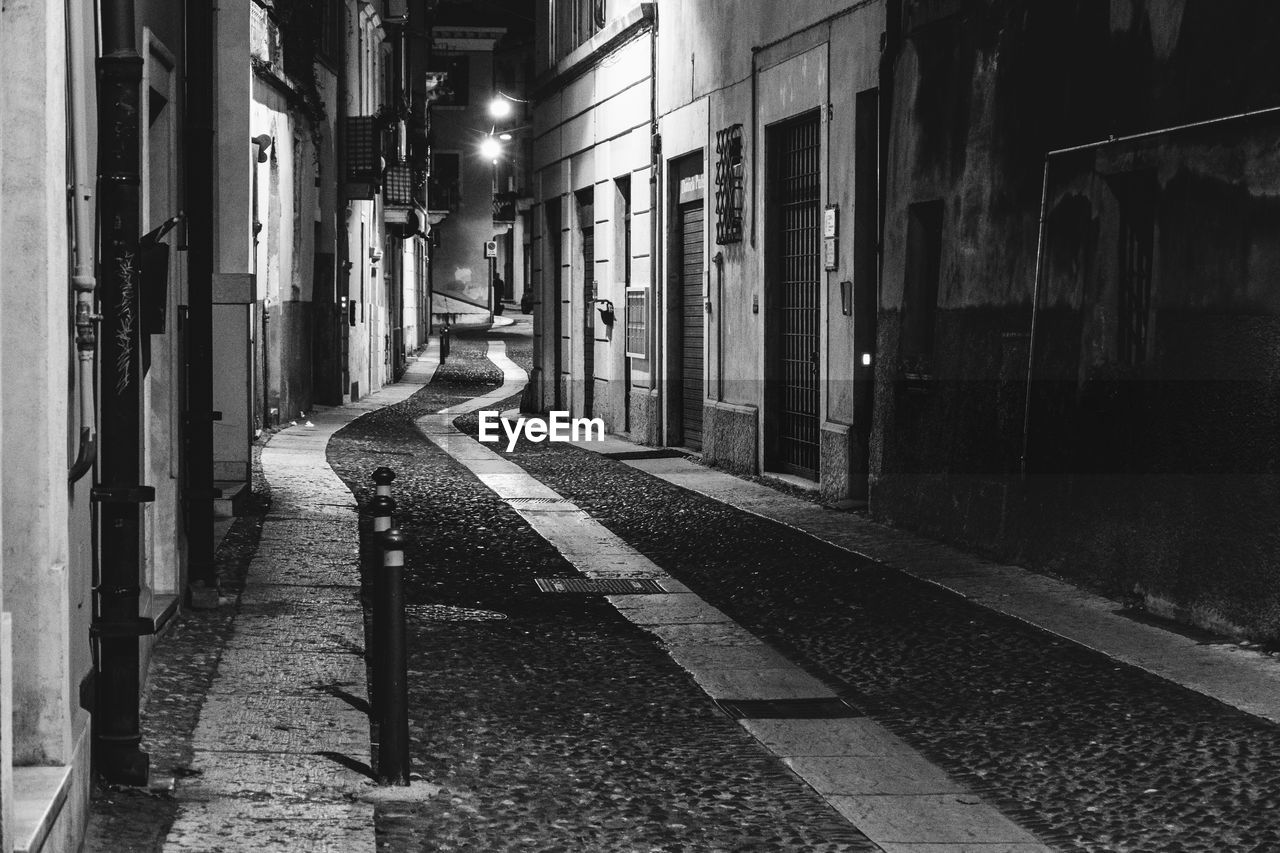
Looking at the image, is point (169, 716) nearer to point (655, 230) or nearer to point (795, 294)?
point (795, 294)

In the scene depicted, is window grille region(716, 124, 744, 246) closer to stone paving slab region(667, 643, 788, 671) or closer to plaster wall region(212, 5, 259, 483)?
plaster wall region(212, 5, 259, 483)

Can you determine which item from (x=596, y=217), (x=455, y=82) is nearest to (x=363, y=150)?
(x=596, y=217)

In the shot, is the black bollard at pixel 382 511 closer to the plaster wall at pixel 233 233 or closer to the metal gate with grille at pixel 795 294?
the plaster wall at pixel 233 233

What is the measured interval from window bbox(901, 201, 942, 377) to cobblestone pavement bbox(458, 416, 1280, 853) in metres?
1.74

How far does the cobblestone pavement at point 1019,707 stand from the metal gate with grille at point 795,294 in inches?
156

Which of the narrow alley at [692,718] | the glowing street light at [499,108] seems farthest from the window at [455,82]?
the narrow alley at [692,718]

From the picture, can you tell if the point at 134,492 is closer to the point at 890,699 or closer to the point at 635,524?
the point at 890,699

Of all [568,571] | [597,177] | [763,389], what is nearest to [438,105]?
[597,177]

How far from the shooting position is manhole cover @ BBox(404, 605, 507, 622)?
325 inches

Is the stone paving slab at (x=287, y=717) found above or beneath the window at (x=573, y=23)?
beneath

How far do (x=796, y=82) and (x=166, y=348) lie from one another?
7711 millimetres

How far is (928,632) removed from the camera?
7.93 meters

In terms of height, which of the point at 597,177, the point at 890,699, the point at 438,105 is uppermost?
the point at 438,105

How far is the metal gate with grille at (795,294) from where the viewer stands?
1426 centimetres
